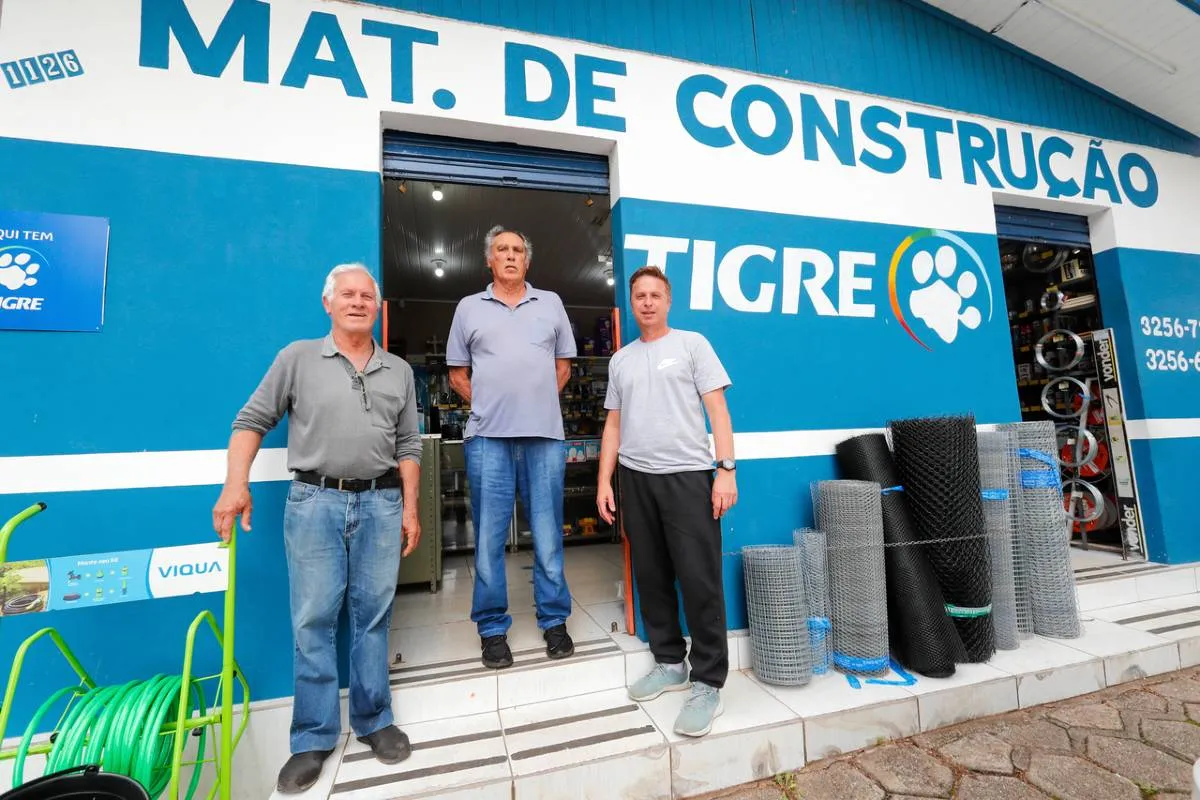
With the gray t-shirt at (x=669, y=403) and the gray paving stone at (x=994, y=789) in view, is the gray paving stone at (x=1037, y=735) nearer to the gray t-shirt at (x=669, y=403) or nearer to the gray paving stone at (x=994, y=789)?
the gray paving stone at (x=994, y=789)

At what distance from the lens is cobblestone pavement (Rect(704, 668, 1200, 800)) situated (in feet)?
5.81

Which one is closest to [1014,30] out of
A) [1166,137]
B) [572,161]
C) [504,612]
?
[1166,137]

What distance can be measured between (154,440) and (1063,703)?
4039 millimetres

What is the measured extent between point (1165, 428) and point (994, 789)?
3.34 metres

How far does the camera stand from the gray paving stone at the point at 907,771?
1.79m

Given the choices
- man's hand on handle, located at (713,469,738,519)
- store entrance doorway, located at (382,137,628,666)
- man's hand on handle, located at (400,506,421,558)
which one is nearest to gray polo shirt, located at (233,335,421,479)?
man's hand on handle, located at (400,506,421,558)

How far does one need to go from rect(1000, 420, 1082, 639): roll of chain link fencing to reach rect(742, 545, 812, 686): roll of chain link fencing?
4.60 ft

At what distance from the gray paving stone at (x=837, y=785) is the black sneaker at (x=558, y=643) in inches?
38.8

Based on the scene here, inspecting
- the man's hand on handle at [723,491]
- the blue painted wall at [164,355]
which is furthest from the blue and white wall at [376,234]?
the man's hand on handle at [723,491]

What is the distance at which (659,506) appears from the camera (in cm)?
209

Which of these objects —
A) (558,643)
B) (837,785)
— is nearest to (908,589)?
(837,785)

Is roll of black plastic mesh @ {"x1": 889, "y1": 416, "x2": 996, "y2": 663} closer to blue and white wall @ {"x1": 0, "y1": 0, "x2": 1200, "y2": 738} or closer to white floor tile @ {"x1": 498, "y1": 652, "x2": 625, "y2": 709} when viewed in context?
blue and white wall @ {"x1": 0, "y1": 0, "x2": 1200, "y2": 738}

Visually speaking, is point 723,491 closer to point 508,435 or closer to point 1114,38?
point 508,435

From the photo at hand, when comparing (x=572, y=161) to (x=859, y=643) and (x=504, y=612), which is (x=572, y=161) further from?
(x=859, y=643)
